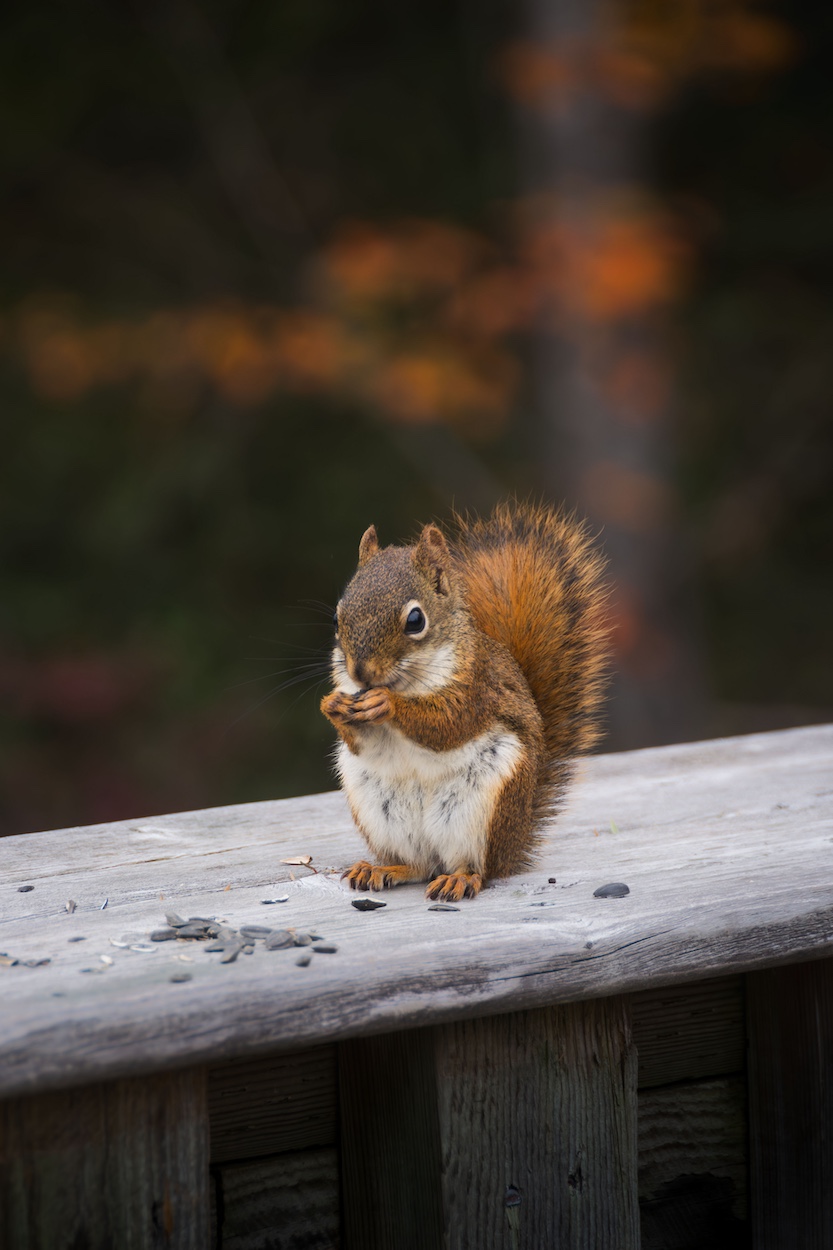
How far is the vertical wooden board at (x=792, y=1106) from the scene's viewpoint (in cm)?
173

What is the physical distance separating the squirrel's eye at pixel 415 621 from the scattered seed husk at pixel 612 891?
42 centimetres

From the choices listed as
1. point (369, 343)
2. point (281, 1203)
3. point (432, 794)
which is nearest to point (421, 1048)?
point (281, 1203)

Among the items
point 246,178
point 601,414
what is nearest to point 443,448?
point 601,414

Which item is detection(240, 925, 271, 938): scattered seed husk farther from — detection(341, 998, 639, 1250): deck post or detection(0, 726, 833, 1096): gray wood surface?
detection(341, 998, 639, 1250): deck post

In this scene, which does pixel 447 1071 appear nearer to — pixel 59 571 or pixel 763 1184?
pixel 763 1184

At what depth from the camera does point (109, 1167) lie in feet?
4.34

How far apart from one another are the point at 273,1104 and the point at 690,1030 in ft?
1.86

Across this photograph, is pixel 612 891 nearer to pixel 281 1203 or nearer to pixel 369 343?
pixel 281 1203

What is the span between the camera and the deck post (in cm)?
147

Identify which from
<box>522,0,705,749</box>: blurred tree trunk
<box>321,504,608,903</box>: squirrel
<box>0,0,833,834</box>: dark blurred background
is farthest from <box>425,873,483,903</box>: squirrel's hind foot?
<box>0,0,833,834</box>: dark blurred background

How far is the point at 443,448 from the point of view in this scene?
6246 mm

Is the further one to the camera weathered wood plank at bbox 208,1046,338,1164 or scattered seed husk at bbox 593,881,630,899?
scattered seed husk at bbox 593,881,630,899

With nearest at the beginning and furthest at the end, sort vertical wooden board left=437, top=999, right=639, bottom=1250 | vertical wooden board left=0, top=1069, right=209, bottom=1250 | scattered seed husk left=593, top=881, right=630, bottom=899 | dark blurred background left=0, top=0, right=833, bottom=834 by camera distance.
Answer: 1. vertical wooden board left=0, top=1069, right=209, bottom=1250
2. vertical wooden board left=437, top=999, right=639, bottom=1250
3. scattered seed husk left=593, top=881, right=630, bottom=899
4. dark blurred background left=0, top=0, right=833, bottom=834

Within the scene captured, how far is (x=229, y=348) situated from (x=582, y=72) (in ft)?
5.83
